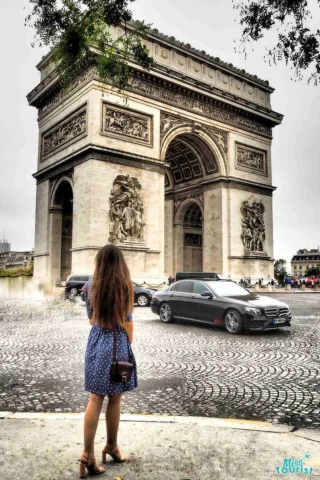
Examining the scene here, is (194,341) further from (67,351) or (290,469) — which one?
(290,469)

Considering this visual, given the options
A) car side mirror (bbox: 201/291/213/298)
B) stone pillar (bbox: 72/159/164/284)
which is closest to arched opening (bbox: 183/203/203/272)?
stone pillar (bbox: 72/159/164/284)

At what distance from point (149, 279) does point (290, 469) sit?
21951 mm

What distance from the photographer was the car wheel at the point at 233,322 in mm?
9891

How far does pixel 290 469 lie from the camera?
280 cm

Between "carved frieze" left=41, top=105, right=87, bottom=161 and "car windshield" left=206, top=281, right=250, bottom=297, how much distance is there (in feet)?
51.2

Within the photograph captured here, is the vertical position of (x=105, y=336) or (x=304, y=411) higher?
(x=105, y=336)

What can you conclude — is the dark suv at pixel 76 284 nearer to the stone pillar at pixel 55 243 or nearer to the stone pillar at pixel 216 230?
the stone pillar at pixel 55 243

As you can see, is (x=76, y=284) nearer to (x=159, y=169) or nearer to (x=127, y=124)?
(x=159, y=169)

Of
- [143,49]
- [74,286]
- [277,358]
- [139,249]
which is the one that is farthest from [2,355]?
[139,249]

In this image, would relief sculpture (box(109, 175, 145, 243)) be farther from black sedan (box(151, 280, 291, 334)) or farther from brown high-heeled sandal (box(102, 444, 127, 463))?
brown high-heeled sandal (box(102, 444, 127, 463))

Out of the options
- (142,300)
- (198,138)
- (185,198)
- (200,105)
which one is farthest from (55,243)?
(200,105)

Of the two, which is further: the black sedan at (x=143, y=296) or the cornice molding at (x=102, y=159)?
the cornice molding at (x=102, y=159)

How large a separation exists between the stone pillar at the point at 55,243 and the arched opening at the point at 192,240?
36.0 feet

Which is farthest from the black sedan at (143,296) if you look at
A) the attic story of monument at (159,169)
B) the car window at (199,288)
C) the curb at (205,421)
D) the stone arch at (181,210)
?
the stone arch at (181,210)
